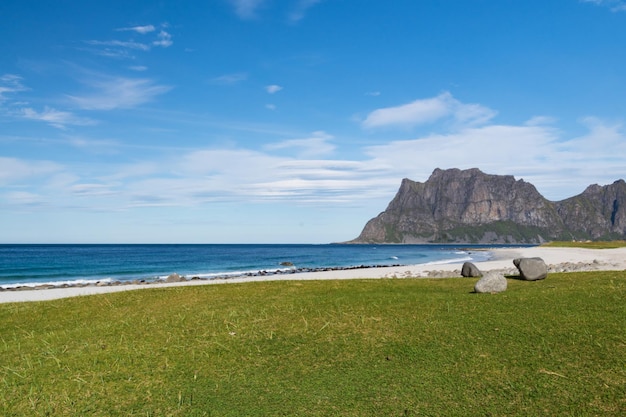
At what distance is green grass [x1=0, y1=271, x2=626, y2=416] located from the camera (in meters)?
10.3

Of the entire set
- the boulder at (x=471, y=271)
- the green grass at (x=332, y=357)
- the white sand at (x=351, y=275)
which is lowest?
the white sand at (x=351, y=275)

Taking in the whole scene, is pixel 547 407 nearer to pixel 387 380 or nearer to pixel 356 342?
pixel 387 380

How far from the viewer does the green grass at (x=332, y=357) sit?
1027cm

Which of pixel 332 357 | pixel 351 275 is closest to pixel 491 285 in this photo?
pixel 332 357

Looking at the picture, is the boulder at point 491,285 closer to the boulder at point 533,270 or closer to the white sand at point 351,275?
the boulder at point 533,270

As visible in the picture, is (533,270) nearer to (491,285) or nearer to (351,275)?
(491,285)

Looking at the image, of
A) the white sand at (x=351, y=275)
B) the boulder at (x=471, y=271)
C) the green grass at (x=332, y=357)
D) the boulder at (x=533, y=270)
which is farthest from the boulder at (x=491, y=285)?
the white sand at (x=351, y=275)

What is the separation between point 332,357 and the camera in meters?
12.8

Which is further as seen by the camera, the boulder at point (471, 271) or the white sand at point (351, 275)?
Answer: the white sand at point (351, 275)

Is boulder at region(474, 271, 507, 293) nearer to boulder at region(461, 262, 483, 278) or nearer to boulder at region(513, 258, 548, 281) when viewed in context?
boulder at region(513, 258, 548, 281)

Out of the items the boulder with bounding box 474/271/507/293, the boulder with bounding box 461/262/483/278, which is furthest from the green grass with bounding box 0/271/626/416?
the boulder with bounding box 461/262/483/278

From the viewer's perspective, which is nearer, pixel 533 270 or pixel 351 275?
pixel 533 270

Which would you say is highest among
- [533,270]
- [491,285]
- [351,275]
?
[533,270]

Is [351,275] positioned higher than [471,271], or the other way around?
[471,271]
